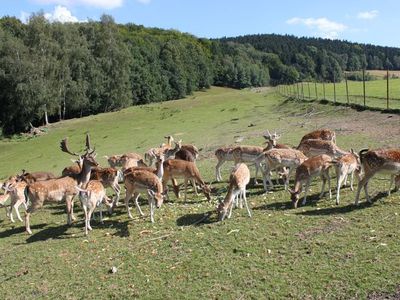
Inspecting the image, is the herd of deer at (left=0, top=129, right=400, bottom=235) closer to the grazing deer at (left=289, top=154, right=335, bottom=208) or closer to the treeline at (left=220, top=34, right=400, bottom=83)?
the grazing deer at (left=289, top=154, right=335, bottom=208)

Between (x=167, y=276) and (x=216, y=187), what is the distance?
23.4 ft

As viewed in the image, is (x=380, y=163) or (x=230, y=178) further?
(x=230, y=178)

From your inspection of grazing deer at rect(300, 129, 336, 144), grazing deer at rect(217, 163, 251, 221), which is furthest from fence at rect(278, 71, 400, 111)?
grazing deer at rect(217, 163, 251, 221)

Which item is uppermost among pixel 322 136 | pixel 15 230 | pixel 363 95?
pixel 363 95

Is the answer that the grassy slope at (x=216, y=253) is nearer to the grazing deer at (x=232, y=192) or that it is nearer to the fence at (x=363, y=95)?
the grazing deer at (x=232, y=192)

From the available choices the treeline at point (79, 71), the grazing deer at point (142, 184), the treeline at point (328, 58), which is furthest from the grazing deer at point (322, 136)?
the treeline at point (328, 58)

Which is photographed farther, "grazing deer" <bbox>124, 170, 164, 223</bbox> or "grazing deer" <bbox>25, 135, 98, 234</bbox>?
"grazing deer" <bbox>25, 135, 98, 234</bbox>

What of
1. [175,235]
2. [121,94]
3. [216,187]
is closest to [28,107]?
[121,94]

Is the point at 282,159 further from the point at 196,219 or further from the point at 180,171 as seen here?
the point at 196,219

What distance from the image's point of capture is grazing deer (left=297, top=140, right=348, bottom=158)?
53.6 feet

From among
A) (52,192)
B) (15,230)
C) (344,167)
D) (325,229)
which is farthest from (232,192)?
(15,230)

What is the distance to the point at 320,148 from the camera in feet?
54.7

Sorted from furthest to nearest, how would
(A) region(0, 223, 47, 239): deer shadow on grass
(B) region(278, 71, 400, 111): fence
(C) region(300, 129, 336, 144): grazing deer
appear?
1. (B) region(278, 71, 400, 111): fence
2. (C) region(300, 129, 336, 144): grazing deer
3. (A) region(0, 223, 47, 239): deer shadow on grass

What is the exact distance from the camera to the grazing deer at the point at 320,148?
1634cm
